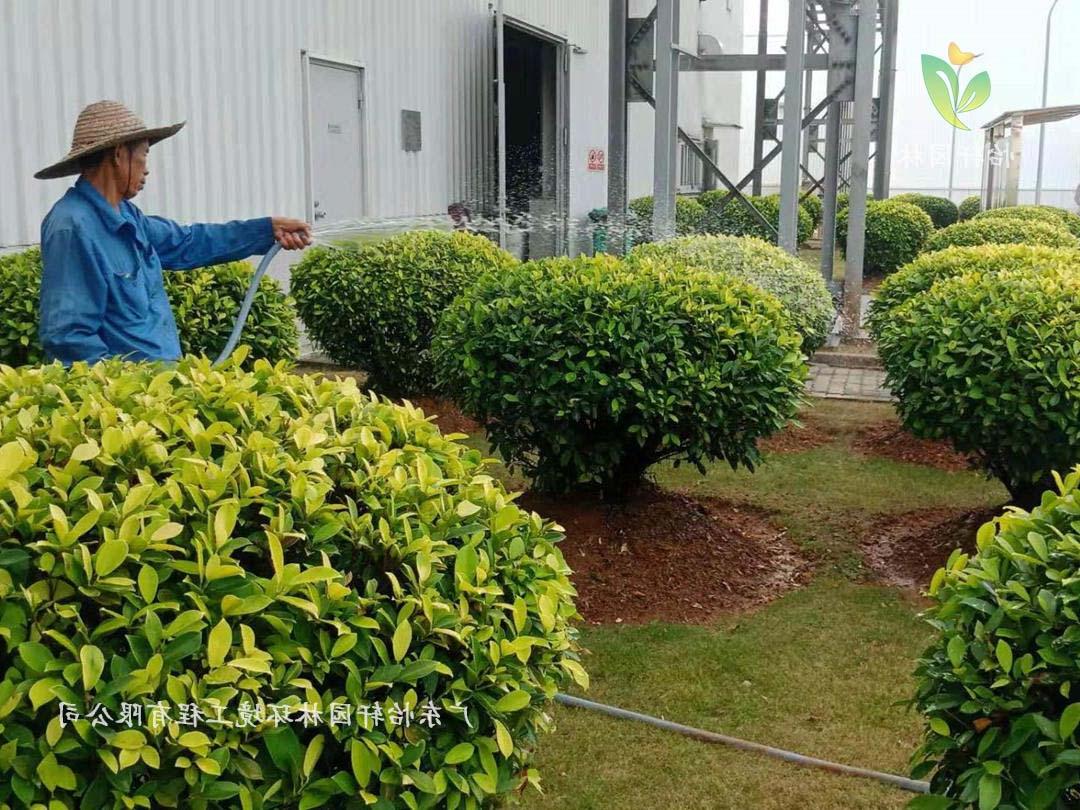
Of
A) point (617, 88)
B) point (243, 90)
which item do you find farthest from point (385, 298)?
point (617, 88)

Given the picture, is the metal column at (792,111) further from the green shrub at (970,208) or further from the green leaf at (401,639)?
the green shrub at (970,208)

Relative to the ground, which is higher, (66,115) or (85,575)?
(66,115)

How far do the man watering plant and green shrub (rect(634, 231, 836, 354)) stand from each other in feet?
16.3

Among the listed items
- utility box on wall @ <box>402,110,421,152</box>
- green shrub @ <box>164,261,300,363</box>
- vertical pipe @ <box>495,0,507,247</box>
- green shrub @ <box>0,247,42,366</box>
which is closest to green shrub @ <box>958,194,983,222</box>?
vertical pipe @ <box>495,0,507,247</box>

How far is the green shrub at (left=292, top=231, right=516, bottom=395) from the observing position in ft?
27.5

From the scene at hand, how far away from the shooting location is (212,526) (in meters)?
2.22

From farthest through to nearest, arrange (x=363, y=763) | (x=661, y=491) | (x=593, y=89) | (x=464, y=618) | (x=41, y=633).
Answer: (x=593, y=89) → (x=661, y=491) → (x=464, y=618) → (x=363, y=763) → (x=41, y=633)

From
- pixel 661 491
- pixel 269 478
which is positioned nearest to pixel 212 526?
pixel 269 478

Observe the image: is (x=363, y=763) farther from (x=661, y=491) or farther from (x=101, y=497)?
(x=661, y=491)

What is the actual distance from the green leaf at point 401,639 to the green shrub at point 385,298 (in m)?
6.11

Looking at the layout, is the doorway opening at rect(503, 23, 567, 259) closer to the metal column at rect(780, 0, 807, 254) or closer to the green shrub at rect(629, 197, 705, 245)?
the green shrub at rect(629, 197, 705, 245)

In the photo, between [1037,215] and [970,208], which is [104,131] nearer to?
[1037,215]

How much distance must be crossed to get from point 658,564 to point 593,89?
13888 mm

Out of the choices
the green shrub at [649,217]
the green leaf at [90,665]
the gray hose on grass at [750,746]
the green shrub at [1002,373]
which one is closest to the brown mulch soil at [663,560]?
the gray hose on grass at [750,746]
